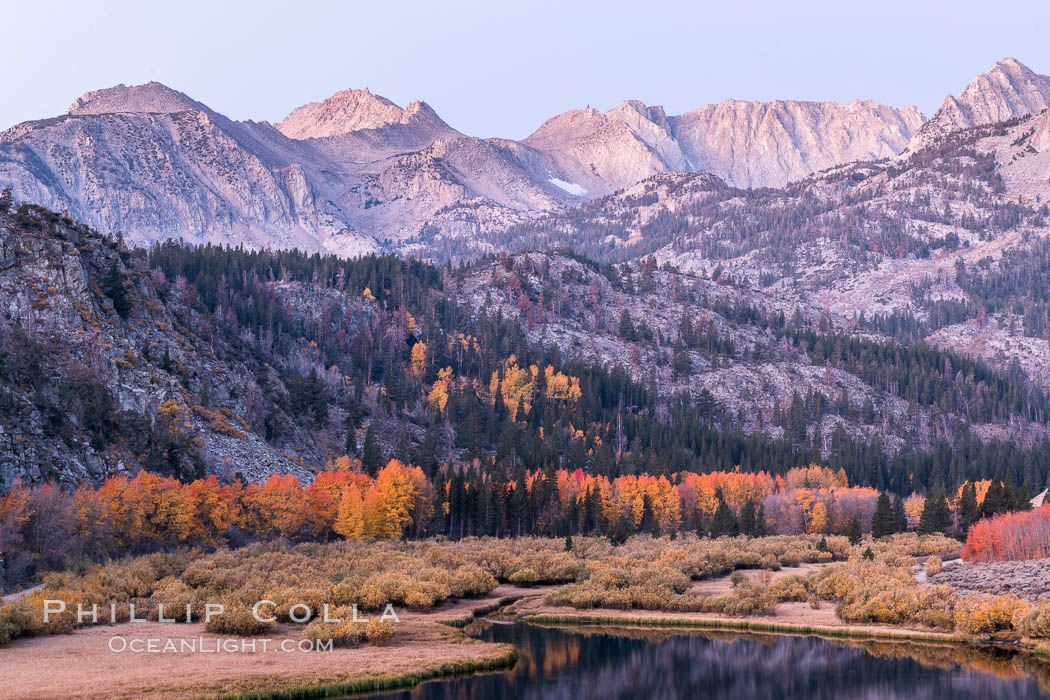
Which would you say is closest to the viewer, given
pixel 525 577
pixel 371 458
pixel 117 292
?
pixel 525 577

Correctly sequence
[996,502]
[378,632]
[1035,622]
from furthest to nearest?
[996,502] < [1035,622] < [378,632]

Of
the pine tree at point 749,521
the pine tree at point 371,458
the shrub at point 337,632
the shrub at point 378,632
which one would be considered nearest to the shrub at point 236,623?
the shrub at point 337,632

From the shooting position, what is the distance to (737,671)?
6781cm

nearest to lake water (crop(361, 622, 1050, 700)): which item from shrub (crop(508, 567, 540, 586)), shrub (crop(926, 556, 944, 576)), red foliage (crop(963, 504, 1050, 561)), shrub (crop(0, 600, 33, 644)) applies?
shrub (crop(508, 567, 540, 586))

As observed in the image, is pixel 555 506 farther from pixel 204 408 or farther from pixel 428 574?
pixel 428 574

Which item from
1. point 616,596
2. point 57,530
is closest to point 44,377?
point 57,530

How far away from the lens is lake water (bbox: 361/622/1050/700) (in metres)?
61.5

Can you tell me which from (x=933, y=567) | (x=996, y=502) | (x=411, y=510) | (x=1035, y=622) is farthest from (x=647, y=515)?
(x=1035, y=622)

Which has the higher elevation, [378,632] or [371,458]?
[371,458]

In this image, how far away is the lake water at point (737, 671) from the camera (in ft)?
202

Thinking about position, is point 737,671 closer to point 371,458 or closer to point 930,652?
point 930,652

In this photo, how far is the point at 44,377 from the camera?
131375 mm

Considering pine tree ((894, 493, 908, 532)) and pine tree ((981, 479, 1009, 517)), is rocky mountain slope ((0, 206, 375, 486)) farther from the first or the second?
pine tree ((981, 479, 1009, 517))

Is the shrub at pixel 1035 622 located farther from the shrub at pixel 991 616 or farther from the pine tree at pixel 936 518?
the pine tree at pixel 936 518
